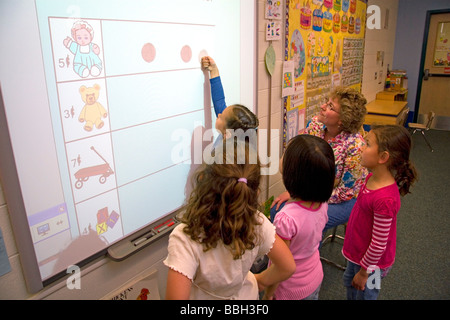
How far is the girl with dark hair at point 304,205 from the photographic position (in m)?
1.12

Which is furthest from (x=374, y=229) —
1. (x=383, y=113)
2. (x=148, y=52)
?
(x=383, y=113)

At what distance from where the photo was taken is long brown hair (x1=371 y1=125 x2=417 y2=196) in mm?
1351

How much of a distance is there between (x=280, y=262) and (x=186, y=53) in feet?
3.15

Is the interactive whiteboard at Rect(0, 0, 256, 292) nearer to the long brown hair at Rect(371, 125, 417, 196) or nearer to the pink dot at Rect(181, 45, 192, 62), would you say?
the pink dot at Rect(181, 45, 192, 62)

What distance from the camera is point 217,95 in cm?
158

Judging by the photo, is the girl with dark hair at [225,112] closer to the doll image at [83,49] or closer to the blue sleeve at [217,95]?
the blue sleeve at [217,95]

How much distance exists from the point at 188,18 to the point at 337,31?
2.10 meters

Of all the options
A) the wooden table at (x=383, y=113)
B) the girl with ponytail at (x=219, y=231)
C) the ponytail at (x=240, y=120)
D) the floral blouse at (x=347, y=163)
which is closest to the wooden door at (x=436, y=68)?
the wooden table at (x=383, y=113)

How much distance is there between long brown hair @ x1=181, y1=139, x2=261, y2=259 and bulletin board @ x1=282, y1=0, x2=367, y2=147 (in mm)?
1445

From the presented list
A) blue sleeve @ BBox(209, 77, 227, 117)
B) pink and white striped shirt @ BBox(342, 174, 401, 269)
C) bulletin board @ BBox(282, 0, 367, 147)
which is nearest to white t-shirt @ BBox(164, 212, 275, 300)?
pink and white striped shirt @ BBox(342, 174, 401, 269)

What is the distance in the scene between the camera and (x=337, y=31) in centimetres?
299

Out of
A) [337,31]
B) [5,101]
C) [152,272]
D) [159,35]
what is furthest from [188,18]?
[337,31]

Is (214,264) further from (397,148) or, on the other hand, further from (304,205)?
(397,148)
